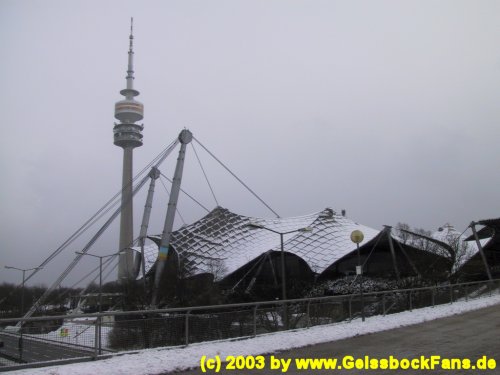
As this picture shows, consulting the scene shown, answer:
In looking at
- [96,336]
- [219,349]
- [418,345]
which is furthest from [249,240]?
[96,336]

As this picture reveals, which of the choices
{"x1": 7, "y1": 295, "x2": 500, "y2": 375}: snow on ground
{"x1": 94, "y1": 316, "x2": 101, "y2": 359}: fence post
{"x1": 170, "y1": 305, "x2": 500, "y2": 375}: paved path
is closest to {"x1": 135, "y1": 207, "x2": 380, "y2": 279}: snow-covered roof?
{"x1": 7, "y1": 295, "x2": 500, "y2": 375}: snow on ground

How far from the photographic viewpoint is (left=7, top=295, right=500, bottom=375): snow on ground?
938 centimetres

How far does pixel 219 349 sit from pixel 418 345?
4170mm

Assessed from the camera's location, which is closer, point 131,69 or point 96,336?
point 96,336

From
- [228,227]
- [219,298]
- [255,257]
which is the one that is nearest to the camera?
[219,298]

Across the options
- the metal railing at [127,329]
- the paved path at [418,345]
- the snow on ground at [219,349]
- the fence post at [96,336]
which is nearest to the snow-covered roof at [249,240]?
the snow on ground at [219,349]

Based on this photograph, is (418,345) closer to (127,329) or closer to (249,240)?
(127,329)

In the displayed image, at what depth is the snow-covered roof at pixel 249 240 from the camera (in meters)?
58.1

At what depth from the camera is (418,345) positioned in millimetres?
11461

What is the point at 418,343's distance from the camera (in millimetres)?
11766

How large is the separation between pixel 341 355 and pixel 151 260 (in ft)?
220

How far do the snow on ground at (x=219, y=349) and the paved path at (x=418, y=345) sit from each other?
0.40m

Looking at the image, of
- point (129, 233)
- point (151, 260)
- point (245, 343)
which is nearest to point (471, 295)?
point (245, 343)

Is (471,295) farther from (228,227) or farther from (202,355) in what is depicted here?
(228,227)
